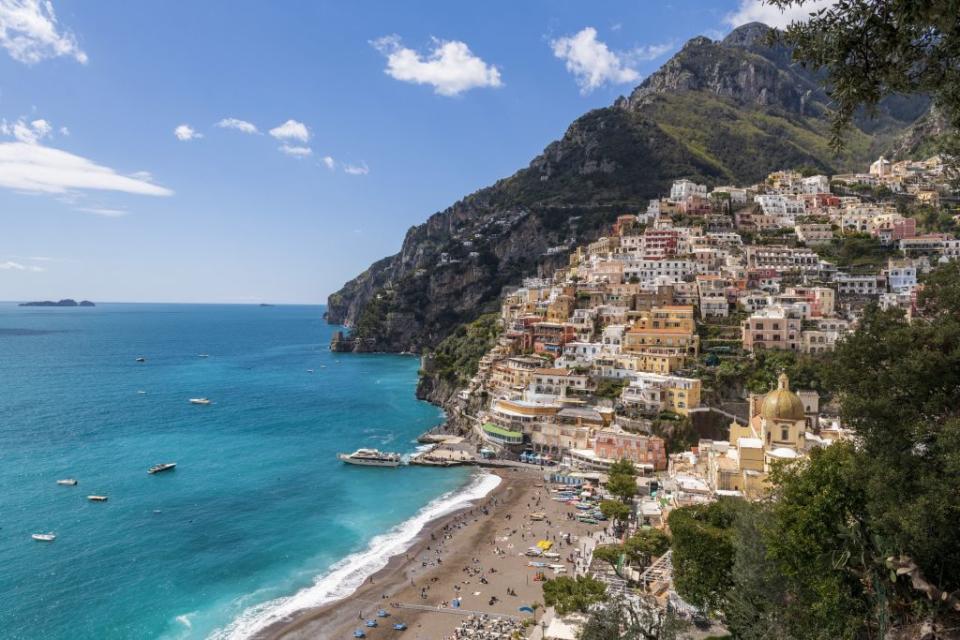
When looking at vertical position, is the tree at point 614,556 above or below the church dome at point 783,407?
below

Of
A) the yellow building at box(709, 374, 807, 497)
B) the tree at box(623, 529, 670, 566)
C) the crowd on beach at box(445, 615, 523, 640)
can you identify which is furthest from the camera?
the yellow building at box(709, 374, 807, 497)

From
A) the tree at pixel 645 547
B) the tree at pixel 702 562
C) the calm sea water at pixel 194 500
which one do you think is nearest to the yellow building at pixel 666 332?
the calm sea water at pixel 194 500

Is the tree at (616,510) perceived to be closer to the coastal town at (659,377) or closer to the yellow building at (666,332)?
the coastal town at (659,377)

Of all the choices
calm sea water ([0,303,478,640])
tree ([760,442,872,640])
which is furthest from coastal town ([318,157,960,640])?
calm sea water ([0,303,478,640])

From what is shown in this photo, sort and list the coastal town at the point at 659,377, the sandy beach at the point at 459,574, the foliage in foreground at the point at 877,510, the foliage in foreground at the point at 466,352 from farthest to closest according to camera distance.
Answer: the foliage in foreground at the point at 466,352 → the coastal town at the point at 659,377 → the sandy beach at the point at 459,574 → the foliage in foreground at the point at 877,510

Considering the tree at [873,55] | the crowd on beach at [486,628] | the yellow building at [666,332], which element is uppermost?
the tree at [873,55]

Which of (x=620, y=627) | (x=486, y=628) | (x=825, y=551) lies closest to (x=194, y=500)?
(x=486, y=628)

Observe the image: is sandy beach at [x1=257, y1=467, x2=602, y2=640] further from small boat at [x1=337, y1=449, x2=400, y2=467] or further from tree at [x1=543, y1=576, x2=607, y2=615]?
small boat at [x1=337, y1=449, x2=400, y2=467]

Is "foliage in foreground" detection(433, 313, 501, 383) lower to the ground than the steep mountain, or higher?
lower
